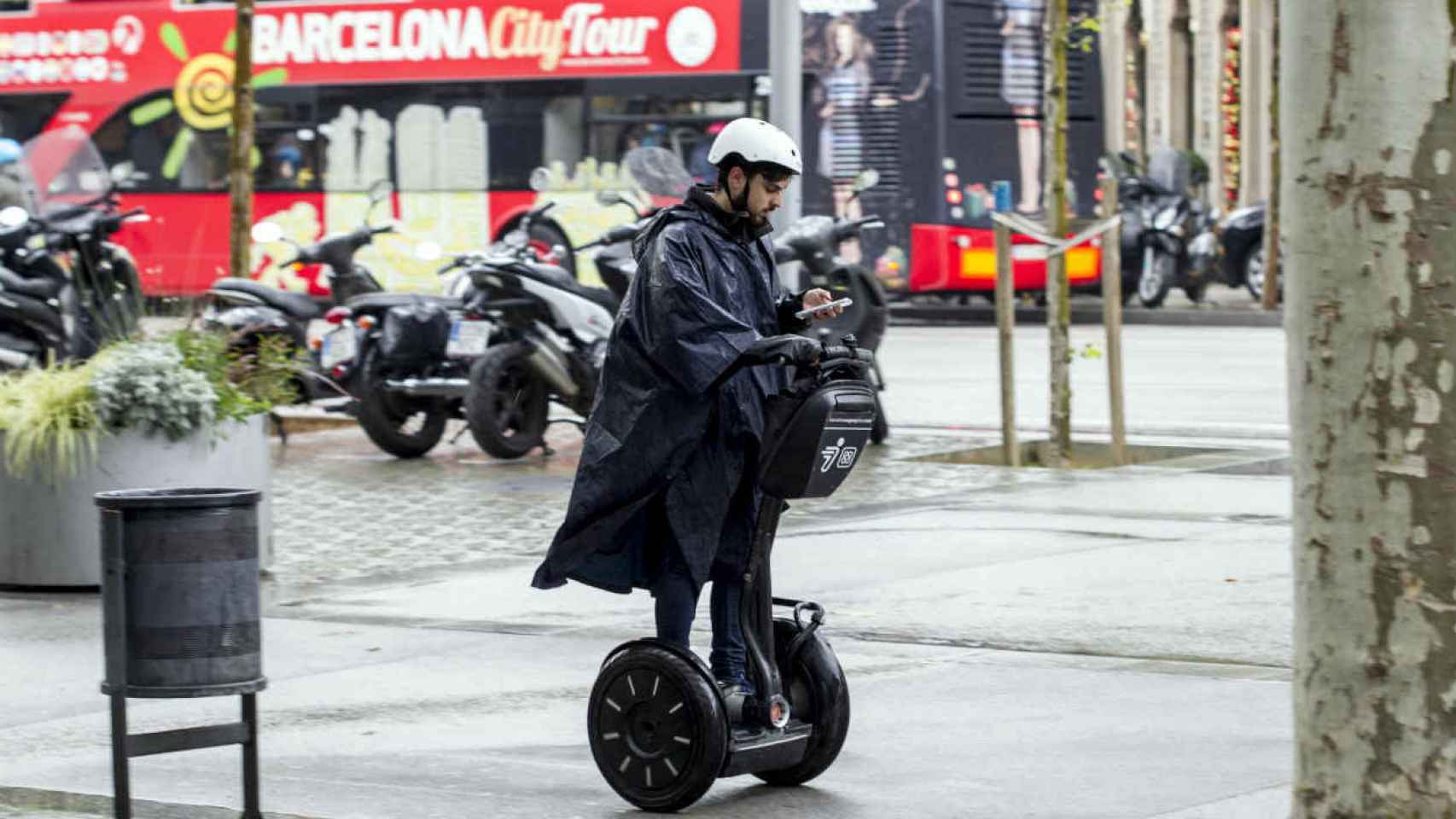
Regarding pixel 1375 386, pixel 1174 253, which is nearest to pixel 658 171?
pixel 1375 386

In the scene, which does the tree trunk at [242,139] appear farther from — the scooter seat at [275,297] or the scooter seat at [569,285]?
the scooter seat at [569,285]

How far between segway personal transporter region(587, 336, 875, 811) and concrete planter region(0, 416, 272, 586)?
3.72 meters

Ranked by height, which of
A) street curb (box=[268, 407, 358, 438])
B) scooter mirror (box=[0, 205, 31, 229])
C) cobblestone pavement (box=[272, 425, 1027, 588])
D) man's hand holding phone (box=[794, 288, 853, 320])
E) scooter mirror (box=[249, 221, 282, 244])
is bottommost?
cobblestone pavement (box=[272, 425, 1027, 588])

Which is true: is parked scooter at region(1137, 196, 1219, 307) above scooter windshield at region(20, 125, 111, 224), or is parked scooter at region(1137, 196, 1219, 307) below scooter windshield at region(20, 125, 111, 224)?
below

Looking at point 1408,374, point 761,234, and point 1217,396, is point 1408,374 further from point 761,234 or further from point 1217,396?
point 1217,396

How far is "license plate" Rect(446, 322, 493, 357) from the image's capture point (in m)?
14.7

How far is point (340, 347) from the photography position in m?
15.1

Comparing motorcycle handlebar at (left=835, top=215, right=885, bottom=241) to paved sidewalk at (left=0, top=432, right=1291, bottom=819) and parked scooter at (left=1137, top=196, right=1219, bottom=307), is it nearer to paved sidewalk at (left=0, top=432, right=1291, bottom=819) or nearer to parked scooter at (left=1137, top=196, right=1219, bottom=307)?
paved sidewalk at (left=0, top=432, right=1291, bottom=819)

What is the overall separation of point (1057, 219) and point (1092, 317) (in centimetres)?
1527

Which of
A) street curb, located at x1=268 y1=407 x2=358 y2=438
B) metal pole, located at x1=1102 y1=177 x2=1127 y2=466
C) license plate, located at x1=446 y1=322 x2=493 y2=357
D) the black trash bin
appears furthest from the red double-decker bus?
the black trash bin

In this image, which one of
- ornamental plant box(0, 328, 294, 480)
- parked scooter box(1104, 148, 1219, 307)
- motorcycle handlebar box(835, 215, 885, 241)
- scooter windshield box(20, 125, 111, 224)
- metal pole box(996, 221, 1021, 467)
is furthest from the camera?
parked scooter box(1104, 148, 1219, 307)

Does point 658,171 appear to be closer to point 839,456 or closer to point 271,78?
point 839,456

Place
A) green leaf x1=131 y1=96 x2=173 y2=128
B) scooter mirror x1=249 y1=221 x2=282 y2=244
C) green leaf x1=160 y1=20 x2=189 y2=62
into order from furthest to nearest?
1. green leaf x1=131 y1=96 x2=173 y2=128
2. green leaf x1=160 y1=20 x2=189 y2=62
3. scooter mirror x1=249 y1=221 x2=282 y2=244

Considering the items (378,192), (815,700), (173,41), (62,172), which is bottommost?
(815,700)
